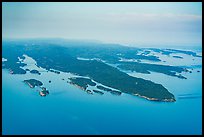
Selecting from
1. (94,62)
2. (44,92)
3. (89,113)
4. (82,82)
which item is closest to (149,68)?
(94,62)

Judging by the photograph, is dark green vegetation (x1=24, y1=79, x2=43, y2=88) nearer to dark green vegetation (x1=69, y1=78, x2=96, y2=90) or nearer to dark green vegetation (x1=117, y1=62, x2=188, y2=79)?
dark green vegetation (x1=69, y1=78, x2=96, y2=90)

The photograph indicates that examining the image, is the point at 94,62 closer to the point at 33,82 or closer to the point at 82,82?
the point at 82,82

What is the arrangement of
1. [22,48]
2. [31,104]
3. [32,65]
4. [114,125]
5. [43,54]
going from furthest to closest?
1. [22,48]
2. [43,54]
3. [32,65]
4. [31,104]
5. [114,125]

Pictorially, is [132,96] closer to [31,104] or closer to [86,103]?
[86,103]

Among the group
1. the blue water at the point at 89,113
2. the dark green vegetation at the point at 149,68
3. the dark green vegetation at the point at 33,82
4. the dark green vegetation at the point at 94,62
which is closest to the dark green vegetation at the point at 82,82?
the dark green vegetation at the point at 94,62

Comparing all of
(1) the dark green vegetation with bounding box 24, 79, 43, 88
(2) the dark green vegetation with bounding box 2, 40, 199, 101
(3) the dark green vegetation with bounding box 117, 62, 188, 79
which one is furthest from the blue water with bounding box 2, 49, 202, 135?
(3) the dark green vegetation with bounding box 117, 62, 188, 79

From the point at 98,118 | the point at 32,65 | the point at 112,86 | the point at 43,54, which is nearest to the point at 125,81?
the point at 112,86

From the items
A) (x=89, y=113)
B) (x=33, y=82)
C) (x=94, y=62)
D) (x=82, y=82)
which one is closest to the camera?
(x=89, y=113)
